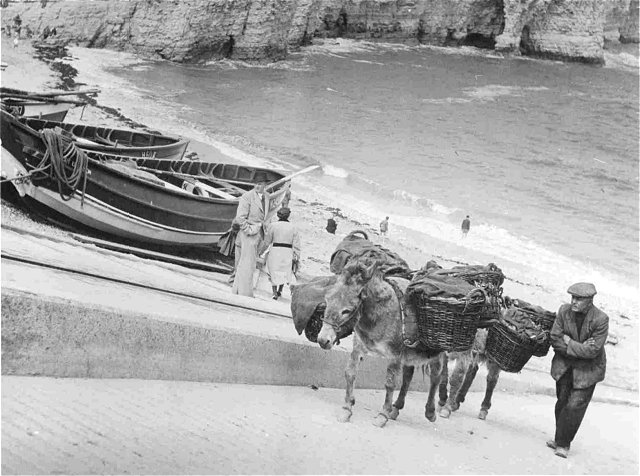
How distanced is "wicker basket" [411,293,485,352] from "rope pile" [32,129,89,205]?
9.42 m

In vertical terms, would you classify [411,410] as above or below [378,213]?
above

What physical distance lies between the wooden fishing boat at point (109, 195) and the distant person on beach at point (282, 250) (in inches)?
173

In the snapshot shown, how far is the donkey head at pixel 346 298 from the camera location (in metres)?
5.65

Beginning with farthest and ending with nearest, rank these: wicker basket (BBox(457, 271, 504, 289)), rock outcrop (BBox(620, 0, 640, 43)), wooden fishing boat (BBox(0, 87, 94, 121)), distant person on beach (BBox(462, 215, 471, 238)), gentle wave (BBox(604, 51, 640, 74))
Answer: rock outcrop (BBox(620, 0, 640, 43))
gentle wave (BBox(604, 51, 640, 74))
distant person on beach (BBox(462, 215, 471, 238))
wooden fishing boat (BBox(0, 87, 94, 121))
wicker basket (BBox(457, 271, 504, 289))

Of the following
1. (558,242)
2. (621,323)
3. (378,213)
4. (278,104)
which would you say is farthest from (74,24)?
(621,323)

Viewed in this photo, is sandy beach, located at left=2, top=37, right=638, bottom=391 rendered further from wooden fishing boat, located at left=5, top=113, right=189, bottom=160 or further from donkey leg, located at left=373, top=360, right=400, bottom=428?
donkey leg, located at left=373, top=360, right=400, bottom=428

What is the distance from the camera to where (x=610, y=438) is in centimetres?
801

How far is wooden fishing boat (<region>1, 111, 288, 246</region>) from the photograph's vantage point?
46.6ft

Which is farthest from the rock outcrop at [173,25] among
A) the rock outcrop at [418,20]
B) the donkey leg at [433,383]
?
the donkey leg at [433,383]

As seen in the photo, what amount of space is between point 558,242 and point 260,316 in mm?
17565

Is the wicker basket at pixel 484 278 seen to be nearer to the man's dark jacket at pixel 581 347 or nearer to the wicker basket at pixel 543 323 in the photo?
the wicker basket at pixel 543 323

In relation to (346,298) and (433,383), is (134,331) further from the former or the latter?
(433,383)

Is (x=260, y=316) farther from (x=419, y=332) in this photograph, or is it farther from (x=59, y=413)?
(x=59, y=413)

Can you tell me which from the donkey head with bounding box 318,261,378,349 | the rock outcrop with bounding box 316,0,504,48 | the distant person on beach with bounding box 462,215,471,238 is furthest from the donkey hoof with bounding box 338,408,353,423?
the rock outcrop with bounding box 316,0,504,48
